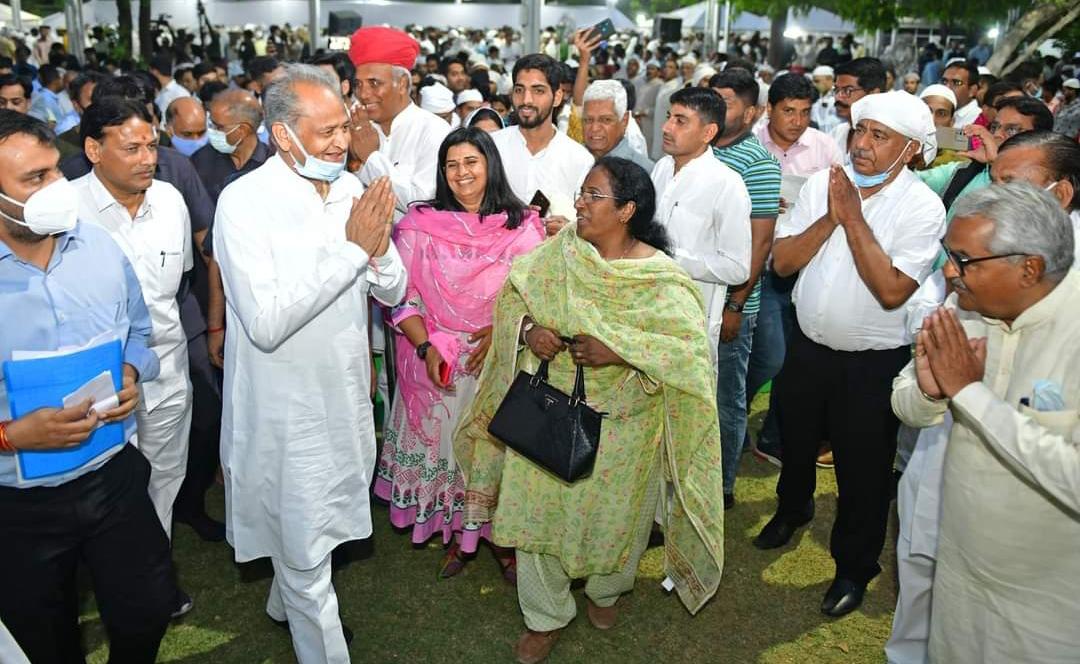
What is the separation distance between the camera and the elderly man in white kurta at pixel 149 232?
3477 millimetres

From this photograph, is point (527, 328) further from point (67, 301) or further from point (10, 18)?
point (10, 18)

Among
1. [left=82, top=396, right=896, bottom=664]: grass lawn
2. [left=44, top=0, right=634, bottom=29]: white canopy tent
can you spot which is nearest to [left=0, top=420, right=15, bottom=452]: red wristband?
[left=82, top=396, right=896, bottom=664]: grass lawn


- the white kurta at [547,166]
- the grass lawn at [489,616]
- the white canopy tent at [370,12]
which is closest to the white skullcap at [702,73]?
the white kurta at [547,166]

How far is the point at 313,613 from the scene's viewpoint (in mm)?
3150

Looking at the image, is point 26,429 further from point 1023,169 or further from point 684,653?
point 1023,169

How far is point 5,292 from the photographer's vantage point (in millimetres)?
2529

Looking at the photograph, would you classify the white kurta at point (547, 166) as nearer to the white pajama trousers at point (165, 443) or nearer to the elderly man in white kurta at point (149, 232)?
the elderly man in white kurta at point (149, 232)

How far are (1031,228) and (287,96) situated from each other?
7.41 ft

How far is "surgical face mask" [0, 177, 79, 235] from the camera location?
2518 mm

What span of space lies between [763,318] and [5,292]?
3946 millimetres

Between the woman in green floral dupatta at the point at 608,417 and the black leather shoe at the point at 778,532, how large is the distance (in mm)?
893

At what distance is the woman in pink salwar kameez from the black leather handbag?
1.92 ft

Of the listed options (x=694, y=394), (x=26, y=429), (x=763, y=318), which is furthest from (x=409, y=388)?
(x=763, y=318)

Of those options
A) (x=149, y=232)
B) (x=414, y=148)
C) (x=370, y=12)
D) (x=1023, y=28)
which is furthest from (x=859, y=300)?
(x=370, y=12)
